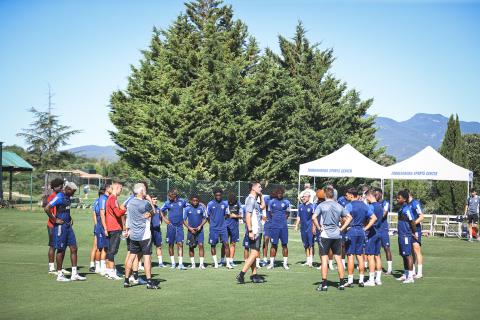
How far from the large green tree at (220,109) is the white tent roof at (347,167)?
9543mm

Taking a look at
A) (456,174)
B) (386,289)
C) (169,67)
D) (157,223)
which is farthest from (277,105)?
(386,289)

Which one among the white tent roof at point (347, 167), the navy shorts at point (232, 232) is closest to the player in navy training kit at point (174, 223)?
the navy shorts at point (232, 232)

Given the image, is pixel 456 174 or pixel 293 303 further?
pixel 456 174

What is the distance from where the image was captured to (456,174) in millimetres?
30062

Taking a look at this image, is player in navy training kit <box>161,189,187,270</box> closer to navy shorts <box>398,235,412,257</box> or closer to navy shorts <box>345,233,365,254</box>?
navy shorts <box>345,233,365,254</box>

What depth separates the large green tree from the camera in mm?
41312

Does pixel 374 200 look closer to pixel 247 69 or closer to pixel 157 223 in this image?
pixel 157 223

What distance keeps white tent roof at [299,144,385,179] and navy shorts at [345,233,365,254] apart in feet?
56.2

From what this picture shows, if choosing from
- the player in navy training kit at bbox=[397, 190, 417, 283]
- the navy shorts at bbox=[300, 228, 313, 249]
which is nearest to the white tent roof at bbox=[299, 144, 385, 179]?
the navy shorts at bbox=[300, 228, 313, 249]

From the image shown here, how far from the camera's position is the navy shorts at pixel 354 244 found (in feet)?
48.0

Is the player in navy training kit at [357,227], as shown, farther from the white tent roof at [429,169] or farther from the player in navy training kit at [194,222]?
the white tent roof at [429,169]

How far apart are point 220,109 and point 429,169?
15.4 m

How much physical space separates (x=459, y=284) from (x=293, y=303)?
499cm

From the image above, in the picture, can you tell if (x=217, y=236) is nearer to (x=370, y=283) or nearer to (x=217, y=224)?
(x=217, y=224)
